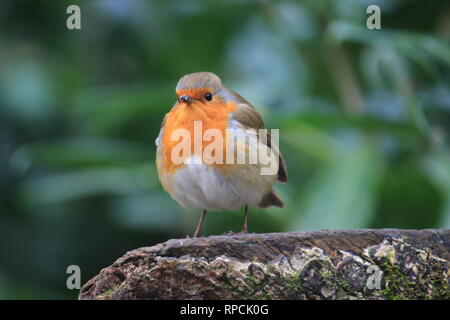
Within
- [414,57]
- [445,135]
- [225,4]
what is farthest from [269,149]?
[225,4]

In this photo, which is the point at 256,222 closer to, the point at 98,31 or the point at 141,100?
the point at 141,100

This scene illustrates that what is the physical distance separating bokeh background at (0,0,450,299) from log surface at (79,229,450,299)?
1847 millimetres

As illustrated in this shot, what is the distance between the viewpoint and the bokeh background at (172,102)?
4.77m

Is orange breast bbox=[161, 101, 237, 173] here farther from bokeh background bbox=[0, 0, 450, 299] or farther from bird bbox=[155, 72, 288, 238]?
bokeh background bbox=[0, 0, 450, 299]

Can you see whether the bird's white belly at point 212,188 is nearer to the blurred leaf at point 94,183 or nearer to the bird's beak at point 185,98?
the bird's beak at point 185,98

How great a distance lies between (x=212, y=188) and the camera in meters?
3.59

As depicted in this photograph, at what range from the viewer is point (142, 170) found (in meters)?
5.09

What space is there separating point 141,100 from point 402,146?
182cm

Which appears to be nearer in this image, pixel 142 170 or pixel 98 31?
pixel 142 170

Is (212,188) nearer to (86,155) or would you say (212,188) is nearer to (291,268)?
(291,268)

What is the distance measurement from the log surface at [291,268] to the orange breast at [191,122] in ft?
3.17

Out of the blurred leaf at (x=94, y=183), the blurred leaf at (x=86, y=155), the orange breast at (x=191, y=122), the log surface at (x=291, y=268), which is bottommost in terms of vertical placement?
the log surface at (x=291, y=268)

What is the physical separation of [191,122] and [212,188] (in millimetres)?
319

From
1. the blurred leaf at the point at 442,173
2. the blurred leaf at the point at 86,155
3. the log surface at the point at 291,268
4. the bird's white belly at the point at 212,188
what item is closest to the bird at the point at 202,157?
the bird's white belly at the point at 212,188
